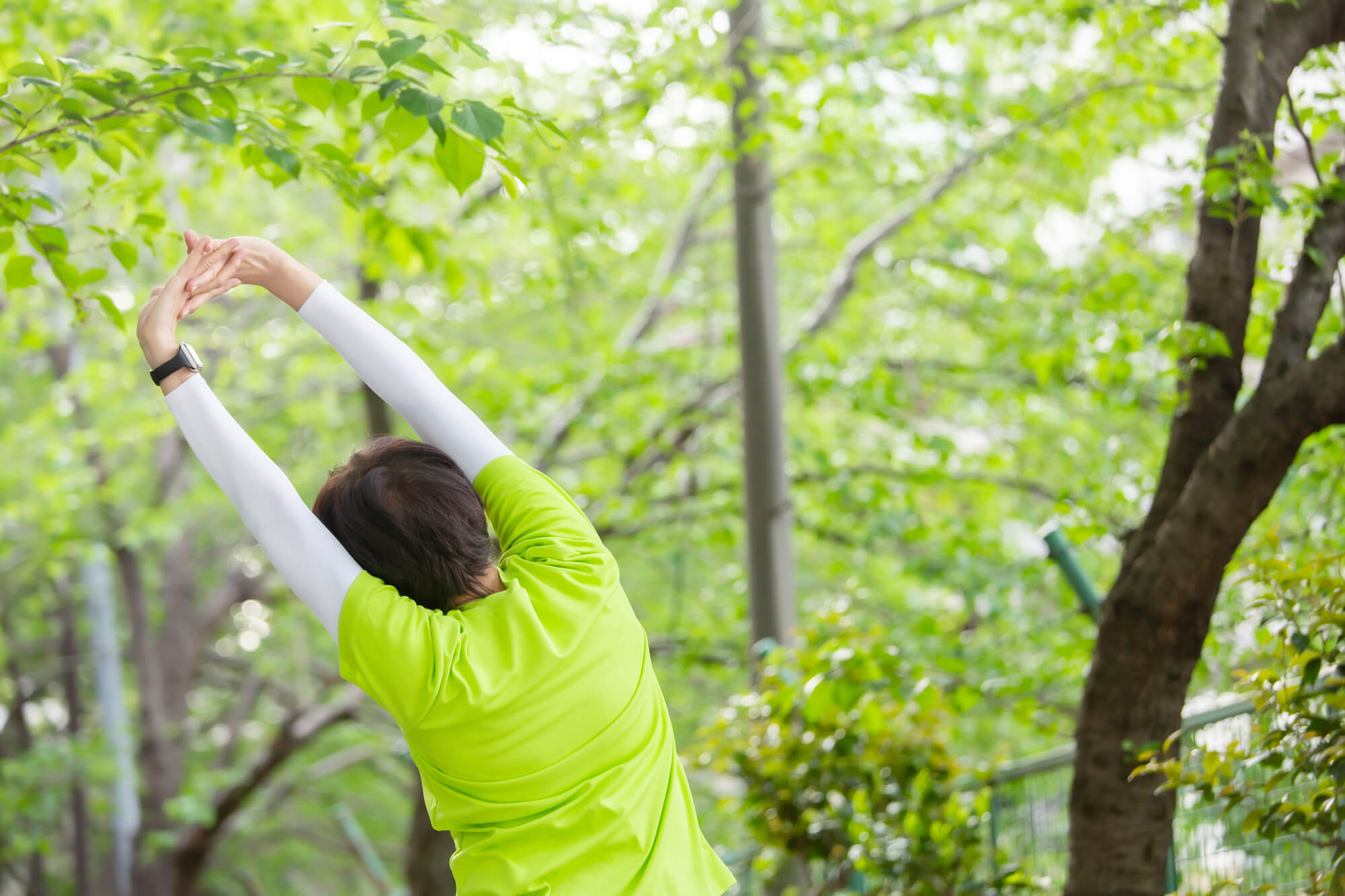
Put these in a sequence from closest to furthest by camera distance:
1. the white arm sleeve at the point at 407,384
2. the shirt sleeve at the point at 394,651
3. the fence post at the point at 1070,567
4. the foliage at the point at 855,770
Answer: the shirt sleeve at the point at 394,651 < the white arm sleeve at the point at 407,384 < the fence post at the point at 1070,567 < the foliage at the point at 855,770

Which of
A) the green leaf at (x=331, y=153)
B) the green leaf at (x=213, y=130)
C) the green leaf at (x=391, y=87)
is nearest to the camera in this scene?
the green leaf at (x=391, y=87)

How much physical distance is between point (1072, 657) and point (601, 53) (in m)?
3.22

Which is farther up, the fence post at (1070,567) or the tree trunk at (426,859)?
the fence post at (1070,567)

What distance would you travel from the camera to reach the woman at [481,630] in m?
1.42

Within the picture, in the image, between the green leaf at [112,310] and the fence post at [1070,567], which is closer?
the green leaf at [112,310]

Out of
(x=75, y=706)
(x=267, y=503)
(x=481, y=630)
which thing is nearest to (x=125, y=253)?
(x=267, y=503)

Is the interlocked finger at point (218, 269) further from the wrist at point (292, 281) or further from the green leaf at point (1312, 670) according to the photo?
the green leaf at point (1312, 670)

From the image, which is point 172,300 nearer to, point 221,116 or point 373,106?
point 373,106

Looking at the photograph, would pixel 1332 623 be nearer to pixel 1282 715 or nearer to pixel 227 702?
pixel 1282 715

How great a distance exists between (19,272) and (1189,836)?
132 inches

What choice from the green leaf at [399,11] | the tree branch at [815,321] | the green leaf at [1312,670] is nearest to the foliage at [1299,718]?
the green leaf at [1312,670]

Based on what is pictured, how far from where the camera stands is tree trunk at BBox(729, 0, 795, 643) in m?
4.87

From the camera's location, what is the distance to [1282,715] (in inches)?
104

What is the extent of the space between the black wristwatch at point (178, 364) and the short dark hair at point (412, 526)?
246mm
